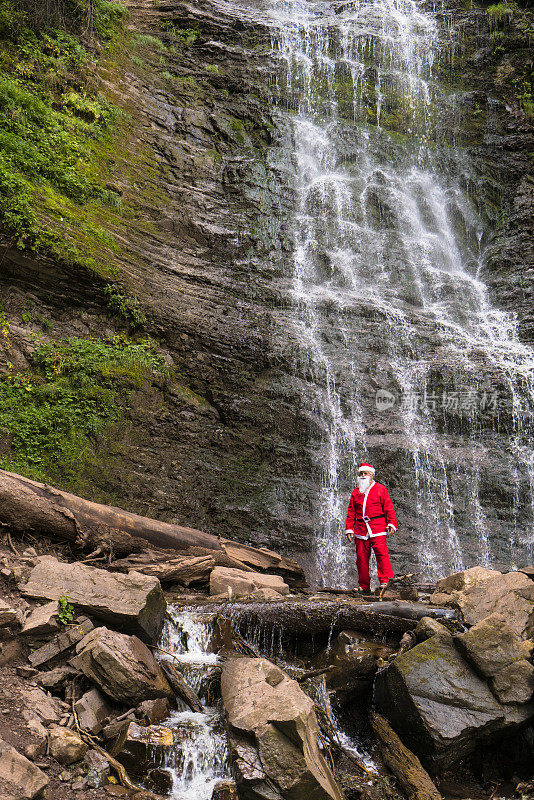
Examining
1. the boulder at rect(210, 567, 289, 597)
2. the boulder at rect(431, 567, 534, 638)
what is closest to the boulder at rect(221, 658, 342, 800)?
the boulder at rect(431, 567, 534, 638)

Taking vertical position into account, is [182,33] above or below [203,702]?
above

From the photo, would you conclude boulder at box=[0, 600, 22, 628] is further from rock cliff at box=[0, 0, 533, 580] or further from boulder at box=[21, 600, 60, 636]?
rock cliff at box=[0, 0, 533, 580]

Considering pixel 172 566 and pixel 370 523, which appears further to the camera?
pixel 370 523

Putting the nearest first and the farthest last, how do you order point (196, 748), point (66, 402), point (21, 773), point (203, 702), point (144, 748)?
point (21, 773) → point (144, 748) → point (196, 748) → point (203, 702) → point (66, 402)

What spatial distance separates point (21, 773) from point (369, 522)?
5397 mm

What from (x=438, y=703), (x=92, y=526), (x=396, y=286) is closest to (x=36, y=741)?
(x=438, y=703)

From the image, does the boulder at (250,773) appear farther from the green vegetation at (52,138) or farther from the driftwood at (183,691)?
the green vegetation at (52,138)

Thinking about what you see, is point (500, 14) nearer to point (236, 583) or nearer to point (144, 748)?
point (236, 583)

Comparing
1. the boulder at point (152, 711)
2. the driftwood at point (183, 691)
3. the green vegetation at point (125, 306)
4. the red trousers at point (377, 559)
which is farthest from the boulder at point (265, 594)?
the green vegetation at point (125, 306)

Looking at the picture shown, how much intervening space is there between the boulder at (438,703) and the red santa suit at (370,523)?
2.76 metres

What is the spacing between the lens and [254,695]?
153 inches

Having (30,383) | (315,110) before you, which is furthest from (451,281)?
(30,383)

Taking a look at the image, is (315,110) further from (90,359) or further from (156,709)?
(156,709)

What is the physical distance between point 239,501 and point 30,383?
446cm
